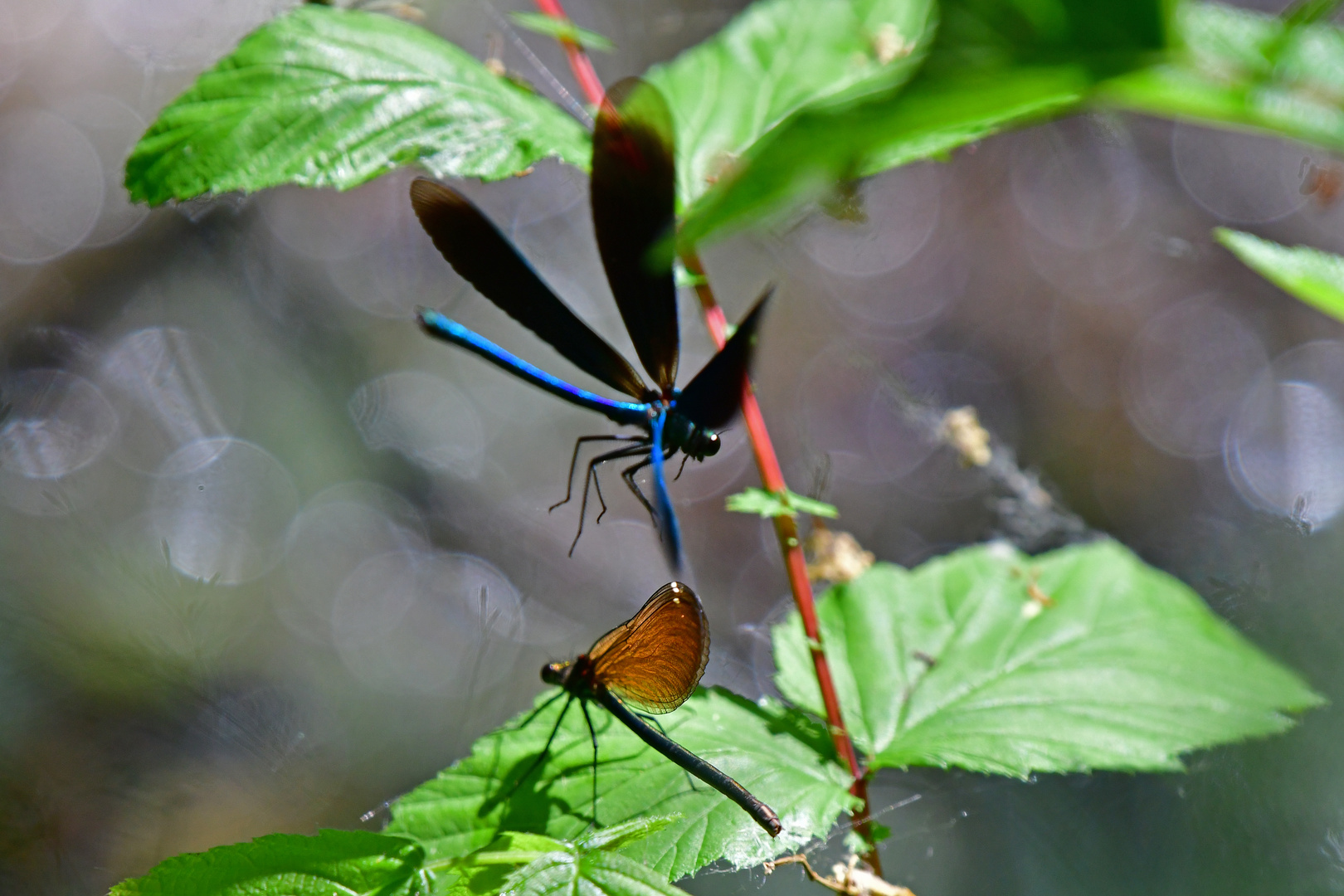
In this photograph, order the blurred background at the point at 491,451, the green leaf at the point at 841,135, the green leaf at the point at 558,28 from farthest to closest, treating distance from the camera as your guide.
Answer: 1. the blurred background at the point at 491,451
2. the green leaf at the point at 558,28
3. the green leaf at the point at 841,135

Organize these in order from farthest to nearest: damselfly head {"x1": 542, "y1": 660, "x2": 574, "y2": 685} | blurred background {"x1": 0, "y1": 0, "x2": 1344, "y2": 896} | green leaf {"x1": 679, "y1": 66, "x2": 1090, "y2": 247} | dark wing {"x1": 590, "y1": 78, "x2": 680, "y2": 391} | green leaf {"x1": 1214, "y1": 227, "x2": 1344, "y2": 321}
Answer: blurred background {"x1": 0, "y1": 0, "x2": 1344, "y2": 896}, damselfly head {"x1": 542, "y1": 660, "x2": 574, "y2": 685}, dark wing {"x1": 590, "y1": 78, "x2": 680, "y2": 391}, green leaf {"x1": 1214, "y1": 227, "x2": 1344, "y2": 321}, green leaf {"x1": 679, "y1": 66, "x2": 1090, "y2": 247}

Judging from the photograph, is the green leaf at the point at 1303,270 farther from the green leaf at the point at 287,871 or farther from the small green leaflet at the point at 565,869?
the green leaf at the point at 287,871

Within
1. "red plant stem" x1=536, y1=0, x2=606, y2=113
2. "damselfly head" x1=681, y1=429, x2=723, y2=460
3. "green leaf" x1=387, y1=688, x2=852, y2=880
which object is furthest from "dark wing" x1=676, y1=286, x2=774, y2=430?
"red plant stem" x1=536, y1=0, x2=606, y2=113

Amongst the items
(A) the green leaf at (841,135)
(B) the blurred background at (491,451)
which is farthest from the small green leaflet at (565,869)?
(B) the blurred background at (491,451)

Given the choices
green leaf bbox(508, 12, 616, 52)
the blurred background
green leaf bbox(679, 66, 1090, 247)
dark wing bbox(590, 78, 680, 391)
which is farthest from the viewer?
the blurred background

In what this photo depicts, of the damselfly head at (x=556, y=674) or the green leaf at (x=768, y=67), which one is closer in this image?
the damselfly head at (x=556, y=674)

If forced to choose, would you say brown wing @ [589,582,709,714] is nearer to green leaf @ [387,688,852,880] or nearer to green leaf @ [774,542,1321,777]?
green leaf @ [387,688,852,880]

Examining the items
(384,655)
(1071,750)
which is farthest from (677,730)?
(384,655)

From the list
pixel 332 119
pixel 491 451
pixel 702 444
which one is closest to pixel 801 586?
pixel 702 444
